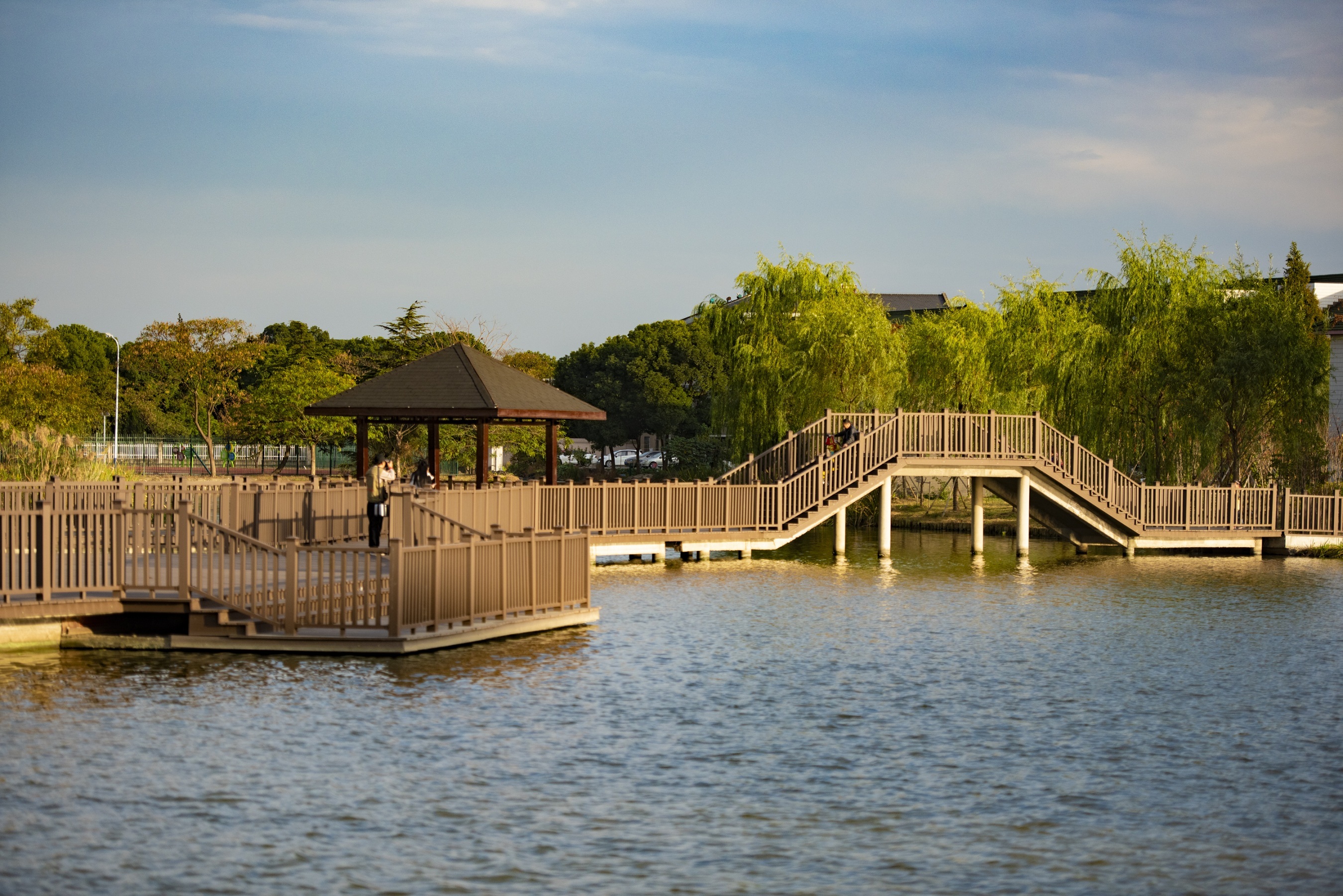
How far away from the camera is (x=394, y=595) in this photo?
19.6 meters

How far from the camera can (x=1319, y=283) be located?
76.5 metres

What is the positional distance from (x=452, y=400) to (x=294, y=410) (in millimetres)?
41095

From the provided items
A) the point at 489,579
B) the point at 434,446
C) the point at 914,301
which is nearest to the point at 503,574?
the point at 489,579

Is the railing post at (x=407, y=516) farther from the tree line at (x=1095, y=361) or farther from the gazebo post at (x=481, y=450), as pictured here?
the tree line at (x=1095, y=361)

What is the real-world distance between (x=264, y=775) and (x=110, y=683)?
519cm

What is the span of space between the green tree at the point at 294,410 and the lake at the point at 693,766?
50335mm

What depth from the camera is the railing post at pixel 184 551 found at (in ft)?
62.6

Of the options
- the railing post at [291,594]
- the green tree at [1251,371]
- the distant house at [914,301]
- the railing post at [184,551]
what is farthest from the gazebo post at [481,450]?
the distant house at [914,301]

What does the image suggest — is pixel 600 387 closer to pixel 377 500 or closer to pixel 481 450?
pixel 481 450

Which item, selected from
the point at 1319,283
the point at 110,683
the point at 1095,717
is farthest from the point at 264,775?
the point at 1319,283

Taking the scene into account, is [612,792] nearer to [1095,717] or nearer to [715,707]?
[715,707]

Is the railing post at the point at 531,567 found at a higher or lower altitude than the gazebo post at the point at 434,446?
lower

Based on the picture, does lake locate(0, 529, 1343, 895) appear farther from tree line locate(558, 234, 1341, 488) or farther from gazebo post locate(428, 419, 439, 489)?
tree line locate(558, 234, 1341, 488)

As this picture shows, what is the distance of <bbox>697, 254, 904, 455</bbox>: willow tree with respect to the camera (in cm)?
4884
